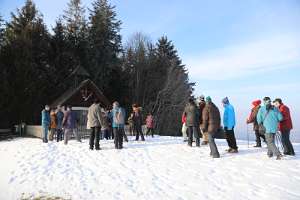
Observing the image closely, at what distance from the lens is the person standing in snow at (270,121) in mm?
9741

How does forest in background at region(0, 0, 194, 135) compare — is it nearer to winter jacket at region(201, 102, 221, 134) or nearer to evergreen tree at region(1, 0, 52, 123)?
evergreen tree at region(1, 0, 52, 123)

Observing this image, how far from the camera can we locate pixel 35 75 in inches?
1302

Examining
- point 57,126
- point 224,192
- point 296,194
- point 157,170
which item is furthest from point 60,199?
point 57,126

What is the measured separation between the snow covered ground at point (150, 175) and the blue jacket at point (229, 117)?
41.4 inches

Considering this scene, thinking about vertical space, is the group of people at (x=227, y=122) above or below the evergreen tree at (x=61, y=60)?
below

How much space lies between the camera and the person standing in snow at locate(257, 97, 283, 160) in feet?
32.0

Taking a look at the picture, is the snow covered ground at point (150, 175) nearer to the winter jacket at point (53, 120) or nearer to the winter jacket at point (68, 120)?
the winter jacket at point (68, 120)

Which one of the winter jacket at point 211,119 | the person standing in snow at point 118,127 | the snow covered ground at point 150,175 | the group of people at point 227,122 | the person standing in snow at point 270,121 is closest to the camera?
the snow covered ground at point 150,175

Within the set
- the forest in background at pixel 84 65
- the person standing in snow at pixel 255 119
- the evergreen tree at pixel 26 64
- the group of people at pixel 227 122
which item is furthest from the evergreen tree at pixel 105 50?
the person standing in snow at pixel 255 119

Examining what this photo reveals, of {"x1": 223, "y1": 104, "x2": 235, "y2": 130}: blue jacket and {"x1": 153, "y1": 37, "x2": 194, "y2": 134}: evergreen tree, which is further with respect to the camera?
{"x1": 153, "y1": 37, "x2": 194, "y2": 134}: evergreen tree

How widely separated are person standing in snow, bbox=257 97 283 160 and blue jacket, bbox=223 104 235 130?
106 cm

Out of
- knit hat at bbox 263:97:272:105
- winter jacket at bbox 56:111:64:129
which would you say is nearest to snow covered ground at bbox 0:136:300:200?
knit hat at bbox 263:97:272:105

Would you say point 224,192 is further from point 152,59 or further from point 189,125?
point 152,59

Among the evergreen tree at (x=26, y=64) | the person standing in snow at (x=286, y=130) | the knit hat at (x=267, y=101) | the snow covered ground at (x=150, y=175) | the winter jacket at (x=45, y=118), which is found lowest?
the snow covered ground at (x=150, y=175)
